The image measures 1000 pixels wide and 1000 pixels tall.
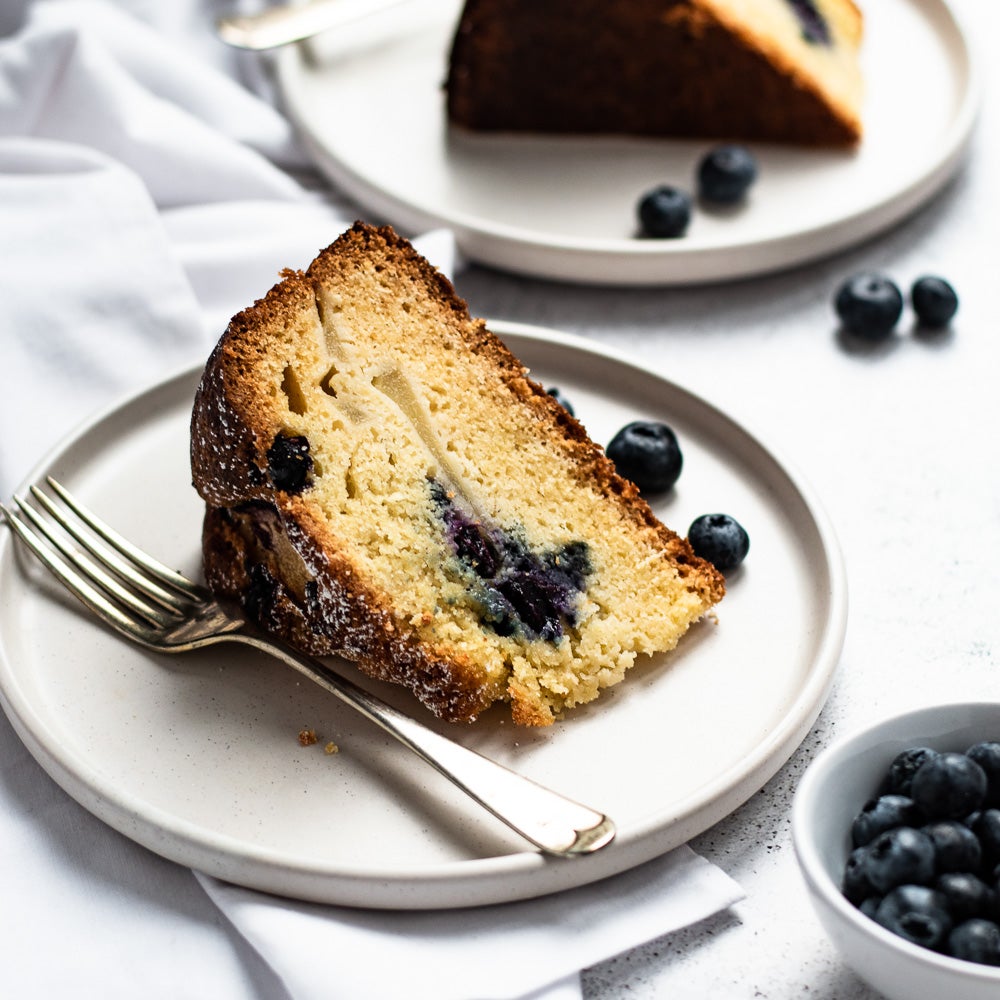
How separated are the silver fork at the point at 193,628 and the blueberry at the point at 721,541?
74 cm

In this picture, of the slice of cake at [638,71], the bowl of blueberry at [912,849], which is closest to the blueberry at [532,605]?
the bowl of blueberry at [912,849]

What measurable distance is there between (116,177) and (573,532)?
1748 mm

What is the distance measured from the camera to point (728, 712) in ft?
8.10

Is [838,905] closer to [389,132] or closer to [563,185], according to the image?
[563,185]

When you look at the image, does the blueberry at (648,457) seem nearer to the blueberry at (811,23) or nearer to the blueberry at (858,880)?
the blueberry at (858,880)

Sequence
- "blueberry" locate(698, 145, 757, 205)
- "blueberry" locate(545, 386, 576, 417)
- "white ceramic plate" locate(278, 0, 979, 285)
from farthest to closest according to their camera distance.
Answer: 1. "blueberry" locate(698, 145, 757, 205)
2. "white ceramic plate" locate(278, 0, 979, 285)
3. "blueberry" locate(545, 386, 576, 417)

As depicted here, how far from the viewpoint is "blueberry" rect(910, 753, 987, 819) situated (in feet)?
6.57

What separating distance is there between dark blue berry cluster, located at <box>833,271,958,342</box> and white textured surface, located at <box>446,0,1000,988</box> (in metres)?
0.05

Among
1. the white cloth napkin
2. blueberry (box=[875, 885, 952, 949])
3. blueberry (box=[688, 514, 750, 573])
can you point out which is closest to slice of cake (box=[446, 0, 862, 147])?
the white cloth napkin

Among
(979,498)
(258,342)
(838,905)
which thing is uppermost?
(258,342)

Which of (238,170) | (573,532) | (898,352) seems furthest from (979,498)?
(238,170)

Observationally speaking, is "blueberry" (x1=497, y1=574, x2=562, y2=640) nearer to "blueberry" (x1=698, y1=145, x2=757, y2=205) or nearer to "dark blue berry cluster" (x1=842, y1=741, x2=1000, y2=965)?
"dark blue berry cluster" (x1=842, y1=741, x2=1000, y2=965)

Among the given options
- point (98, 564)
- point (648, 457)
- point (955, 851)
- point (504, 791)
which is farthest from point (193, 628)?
point (955, 851)

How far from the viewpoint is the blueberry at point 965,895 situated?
1918mm
